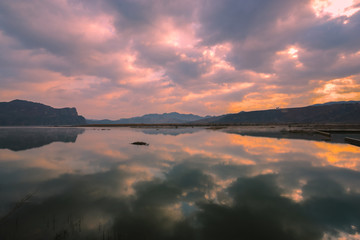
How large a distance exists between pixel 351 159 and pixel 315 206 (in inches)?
754

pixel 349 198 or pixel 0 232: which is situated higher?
pixel 0 232

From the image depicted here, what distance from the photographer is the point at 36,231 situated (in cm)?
738

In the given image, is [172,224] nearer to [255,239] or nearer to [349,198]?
[255,239]

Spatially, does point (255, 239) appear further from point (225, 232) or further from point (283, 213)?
point (283, 213)

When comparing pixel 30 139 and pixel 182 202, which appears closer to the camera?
pixel 182 202

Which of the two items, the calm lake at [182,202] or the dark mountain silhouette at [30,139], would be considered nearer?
the calm lake at [182,202]

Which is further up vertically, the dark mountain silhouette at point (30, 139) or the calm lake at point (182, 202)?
the dark mountain silhouette at point (30, 139)

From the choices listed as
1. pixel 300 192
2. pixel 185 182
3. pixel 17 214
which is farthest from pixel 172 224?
pixel 300 192

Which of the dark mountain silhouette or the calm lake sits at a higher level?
the dark mountain silhouette

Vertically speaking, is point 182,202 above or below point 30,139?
below

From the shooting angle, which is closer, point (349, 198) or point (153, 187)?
point (349, 198)

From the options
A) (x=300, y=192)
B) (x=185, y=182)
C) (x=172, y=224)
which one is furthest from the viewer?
(x=185, y=182)

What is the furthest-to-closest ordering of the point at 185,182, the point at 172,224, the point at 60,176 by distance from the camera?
the point at 60,176 → the point at 185,182 → the point at 172,224

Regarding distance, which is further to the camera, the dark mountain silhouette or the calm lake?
the dark mountain silhouette
